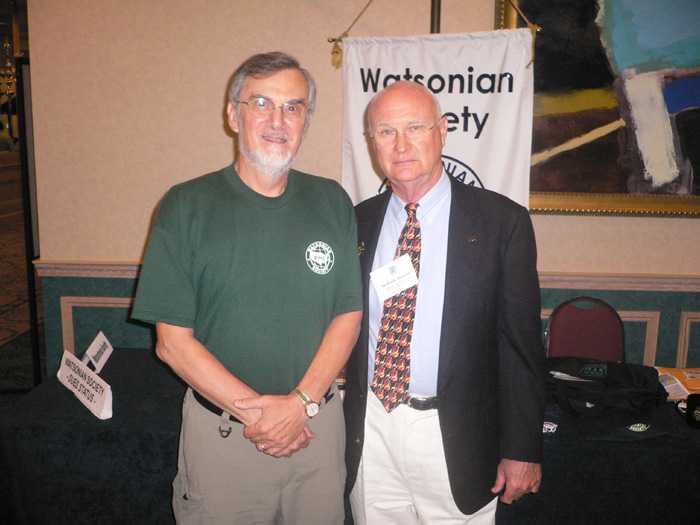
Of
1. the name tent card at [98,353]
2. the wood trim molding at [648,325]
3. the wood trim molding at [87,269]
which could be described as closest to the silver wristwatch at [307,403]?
the name tent card at [98,353]

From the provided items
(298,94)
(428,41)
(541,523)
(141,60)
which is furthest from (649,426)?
(141,60)

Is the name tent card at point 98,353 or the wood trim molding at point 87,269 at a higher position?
the wood trim molding at point 87,269

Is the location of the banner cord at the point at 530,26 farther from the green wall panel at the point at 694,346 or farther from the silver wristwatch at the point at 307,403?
the silver wristwatch at the point at 307,403

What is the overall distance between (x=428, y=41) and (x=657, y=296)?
6.86 feet

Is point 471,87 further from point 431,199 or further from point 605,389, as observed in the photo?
point 605,389

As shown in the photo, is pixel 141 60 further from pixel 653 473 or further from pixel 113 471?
pixel 653 473

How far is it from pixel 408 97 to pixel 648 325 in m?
2.60

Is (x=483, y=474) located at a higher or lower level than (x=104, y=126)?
lower

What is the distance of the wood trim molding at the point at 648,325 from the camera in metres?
3.38

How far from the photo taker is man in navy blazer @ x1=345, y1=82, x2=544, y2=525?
5.10 ft

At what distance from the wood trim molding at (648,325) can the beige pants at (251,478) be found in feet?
8.36

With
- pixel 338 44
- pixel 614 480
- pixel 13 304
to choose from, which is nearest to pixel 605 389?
pixel 614 480

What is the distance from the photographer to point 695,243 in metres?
3.35

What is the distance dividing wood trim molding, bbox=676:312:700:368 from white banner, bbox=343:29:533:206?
133 centimetres
